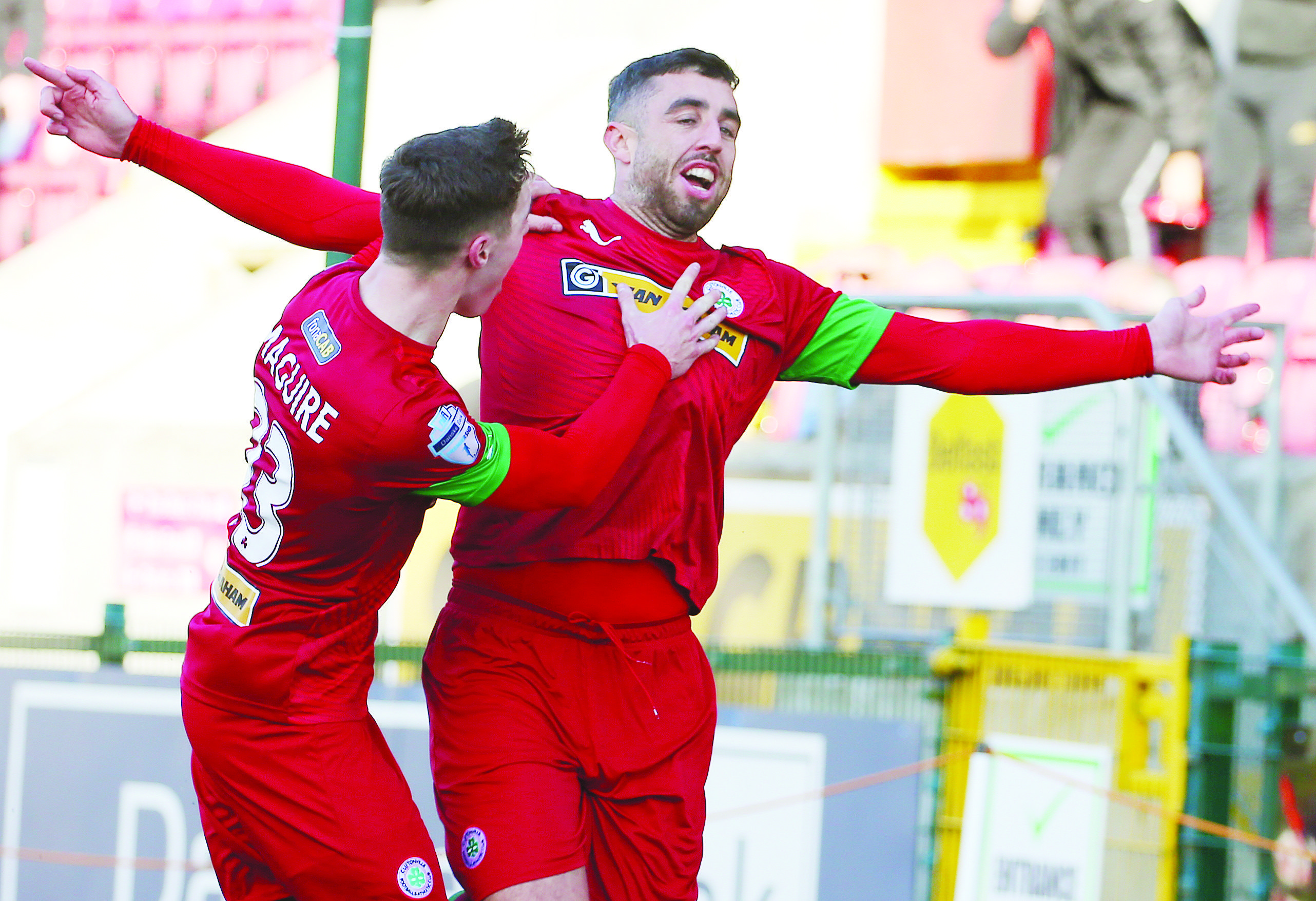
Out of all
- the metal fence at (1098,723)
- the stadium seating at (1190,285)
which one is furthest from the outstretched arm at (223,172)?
the stadium seating at (1190,285)

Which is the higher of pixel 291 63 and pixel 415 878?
pixel 291 63

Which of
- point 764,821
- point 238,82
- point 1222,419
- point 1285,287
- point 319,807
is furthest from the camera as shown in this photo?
point 238,82

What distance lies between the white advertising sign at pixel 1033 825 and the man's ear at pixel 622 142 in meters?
2.69

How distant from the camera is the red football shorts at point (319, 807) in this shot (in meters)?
2.93

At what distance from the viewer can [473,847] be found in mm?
3023

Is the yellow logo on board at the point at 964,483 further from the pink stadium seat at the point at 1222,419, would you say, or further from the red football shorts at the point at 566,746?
the red football shorts at the point at 566,746

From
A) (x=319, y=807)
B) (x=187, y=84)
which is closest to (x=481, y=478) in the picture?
(x=319, y=807)

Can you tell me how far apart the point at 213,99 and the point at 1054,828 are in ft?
42.5

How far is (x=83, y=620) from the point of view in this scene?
31.4 feet

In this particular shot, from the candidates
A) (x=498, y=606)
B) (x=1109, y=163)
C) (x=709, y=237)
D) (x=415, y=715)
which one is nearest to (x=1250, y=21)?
(x=1109, y=163)

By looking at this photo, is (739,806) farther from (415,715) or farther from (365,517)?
(365,517)

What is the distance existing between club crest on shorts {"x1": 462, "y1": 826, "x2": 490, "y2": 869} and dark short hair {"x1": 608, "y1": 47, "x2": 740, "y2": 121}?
1.59 metres

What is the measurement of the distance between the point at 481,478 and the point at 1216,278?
8.53 meters

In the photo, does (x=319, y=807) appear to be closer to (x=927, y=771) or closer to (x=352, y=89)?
(x=352, y=89)
